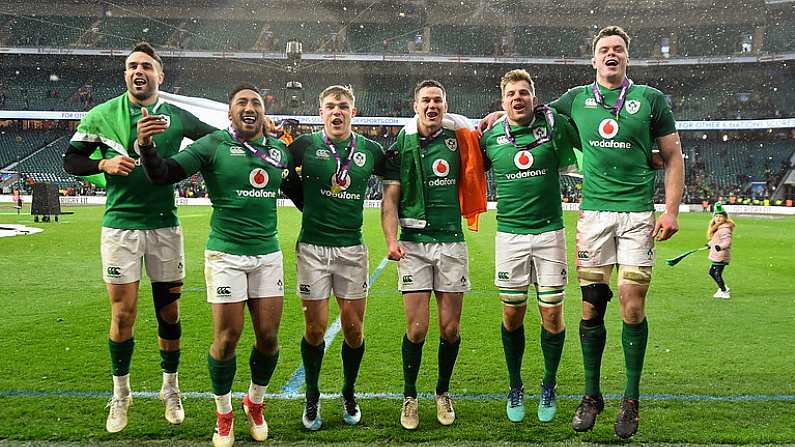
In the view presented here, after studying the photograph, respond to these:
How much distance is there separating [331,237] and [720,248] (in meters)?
7.82

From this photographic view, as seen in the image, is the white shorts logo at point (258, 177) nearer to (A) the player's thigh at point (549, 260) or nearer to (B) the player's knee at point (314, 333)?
(B) the player's knee at point (314, 333)

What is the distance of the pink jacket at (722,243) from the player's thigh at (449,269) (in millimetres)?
7126

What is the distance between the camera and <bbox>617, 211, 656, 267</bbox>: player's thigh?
440 centimetres

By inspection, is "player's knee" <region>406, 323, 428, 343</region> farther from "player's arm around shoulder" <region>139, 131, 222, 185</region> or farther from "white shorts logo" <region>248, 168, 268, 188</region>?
"player's arm around shoulder" <region>139, 131, 222, 185</region>

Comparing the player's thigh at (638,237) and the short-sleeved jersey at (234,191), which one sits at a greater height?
the short-sleeved jersey at (234,191)

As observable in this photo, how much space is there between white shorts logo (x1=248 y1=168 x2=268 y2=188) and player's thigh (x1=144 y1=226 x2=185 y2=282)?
30.8 inches

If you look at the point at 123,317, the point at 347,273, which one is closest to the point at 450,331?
the point at 347,273

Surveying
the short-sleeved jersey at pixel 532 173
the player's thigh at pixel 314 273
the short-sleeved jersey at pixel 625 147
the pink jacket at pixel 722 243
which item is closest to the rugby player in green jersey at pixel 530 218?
the short-sleeved jersey at pixel 532 173

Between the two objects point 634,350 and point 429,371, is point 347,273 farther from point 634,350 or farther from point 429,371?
point 634,350

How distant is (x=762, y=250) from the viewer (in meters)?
17.3

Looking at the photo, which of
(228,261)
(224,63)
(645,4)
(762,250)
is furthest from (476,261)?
(224,63)

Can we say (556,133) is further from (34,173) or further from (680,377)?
(34,173)

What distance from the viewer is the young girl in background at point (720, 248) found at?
34.0 ft

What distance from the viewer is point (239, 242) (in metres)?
4.27
